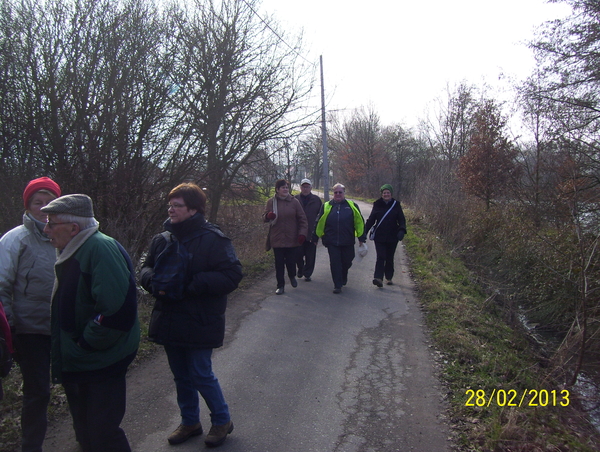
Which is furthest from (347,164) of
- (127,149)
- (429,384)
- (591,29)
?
(429,384)

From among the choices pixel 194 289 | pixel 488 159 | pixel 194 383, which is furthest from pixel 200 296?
pixel 488 159

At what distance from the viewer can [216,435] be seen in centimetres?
334

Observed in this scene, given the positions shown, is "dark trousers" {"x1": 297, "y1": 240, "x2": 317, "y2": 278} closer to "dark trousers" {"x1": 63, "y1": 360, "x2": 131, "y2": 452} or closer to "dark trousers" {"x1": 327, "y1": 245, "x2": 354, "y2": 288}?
"dark trousers" {"x1": 327, "y1": 245, "x2": 354, "y2": 288}

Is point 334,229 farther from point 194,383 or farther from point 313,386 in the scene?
point 194,383

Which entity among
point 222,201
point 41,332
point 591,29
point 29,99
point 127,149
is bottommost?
point 41,332

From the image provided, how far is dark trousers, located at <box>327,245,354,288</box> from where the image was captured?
316 inches

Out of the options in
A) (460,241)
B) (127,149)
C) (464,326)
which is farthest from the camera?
(460,241)

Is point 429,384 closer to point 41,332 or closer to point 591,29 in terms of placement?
point 41,332

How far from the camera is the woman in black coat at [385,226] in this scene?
845 cm

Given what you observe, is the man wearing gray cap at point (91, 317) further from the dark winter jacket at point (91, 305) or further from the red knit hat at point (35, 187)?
the red knit hat at point (35, 187)

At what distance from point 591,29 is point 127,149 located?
1039 centimetres

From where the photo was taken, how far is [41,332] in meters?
3.05
